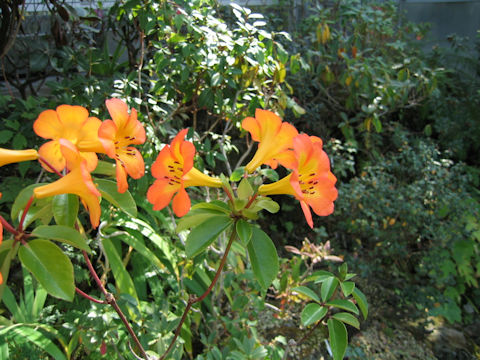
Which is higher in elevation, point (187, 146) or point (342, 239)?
point (187, 146)

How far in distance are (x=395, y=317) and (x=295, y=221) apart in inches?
49.0

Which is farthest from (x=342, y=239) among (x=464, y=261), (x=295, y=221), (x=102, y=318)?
(x=102, y=318)

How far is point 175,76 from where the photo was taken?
83.0 inches

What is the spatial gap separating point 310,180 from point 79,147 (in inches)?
17.4

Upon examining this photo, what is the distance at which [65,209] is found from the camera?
2.59 feet

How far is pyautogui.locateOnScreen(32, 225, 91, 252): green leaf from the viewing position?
72cm

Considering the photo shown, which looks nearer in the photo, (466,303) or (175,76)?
(175,76)

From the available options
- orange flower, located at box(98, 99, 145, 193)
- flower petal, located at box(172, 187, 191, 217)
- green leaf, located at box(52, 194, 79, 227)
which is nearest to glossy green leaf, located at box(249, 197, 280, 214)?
flower petal, located at box(172, 187, 191, 217)

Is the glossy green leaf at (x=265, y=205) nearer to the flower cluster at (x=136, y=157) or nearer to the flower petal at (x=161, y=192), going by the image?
the flower cluster at (x=136, y=157)

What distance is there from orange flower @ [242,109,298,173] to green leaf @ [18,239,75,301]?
0.41 m

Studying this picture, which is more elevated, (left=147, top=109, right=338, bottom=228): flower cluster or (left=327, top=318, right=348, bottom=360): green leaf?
(left=147, top=109, right=338, bottom=228): flower cluster

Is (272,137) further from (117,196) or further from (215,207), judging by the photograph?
(117,196)

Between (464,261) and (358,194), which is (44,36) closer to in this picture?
(358,194)

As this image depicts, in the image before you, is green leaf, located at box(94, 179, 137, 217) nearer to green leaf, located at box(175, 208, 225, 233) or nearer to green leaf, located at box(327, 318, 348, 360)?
green leaf, located at box(175, 208, 225, 233)
